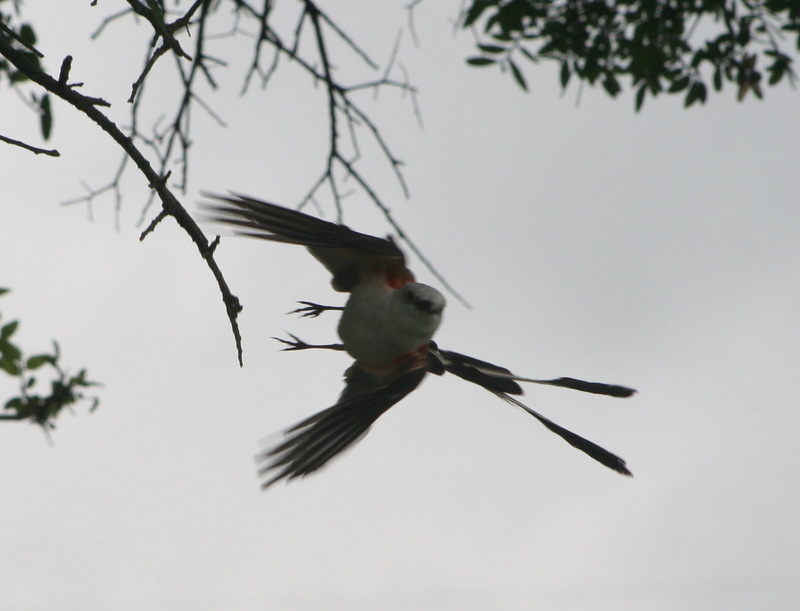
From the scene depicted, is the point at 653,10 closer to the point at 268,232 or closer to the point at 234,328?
the point at 268,232

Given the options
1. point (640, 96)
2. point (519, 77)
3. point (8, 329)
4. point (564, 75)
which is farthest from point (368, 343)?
point (640, 96)

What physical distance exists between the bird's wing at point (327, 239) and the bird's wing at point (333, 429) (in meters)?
0.36

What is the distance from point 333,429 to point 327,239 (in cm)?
59

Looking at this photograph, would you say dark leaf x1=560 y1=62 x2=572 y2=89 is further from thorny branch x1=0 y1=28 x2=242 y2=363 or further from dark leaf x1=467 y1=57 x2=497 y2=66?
thorny branch x1=0 y1=28 x2=242 y2=363

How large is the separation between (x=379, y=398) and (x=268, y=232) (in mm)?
698

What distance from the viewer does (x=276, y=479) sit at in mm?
2406

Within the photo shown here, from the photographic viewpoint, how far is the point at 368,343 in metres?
2.79

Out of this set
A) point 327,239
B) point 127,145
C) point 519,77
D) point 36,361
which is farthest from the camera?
point 519,77

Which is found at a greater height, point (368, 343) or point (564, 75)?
point (564, 75)

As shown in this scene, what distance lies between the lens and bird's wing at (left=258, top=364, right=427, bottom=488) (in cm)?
248

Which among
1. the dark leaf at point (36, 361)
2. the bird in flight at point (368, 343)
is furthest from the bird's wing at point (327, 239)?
the dark leaf at point (36, 361)

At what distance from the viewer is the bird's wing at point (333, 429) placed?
8.13 ft

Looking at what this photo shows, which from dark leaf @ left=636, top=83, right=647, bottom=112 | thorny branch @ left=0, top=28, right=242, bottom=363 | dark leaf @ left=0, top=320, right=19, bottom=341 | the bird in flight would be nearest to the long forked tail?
the bird in flight

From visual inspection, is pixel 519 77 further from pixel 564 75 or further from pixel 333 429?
pixel 333 429
